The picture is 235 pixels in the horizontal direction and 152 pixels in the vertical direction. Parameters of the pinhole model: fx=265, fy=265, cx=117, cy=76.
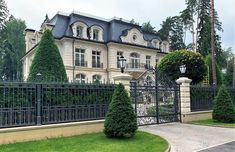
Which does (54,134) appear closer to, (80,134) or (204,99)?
(80,134)

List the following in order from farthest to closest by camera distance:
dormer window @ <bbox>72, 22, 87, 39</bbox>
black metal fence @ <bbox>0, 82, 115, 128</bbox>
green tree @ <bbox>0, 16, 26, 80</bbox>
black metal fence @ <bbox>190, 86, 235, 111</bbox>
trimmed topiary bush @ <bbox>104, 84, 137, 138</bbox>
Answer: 1. green tree @ <bbox>0, 16, 26, 80</bbox>
2. dormer window @ <bbox>72, 22, 87, 39</bbox>
3. black metal fence @ <bbox>190, 86, 235, 111</bbox>
4. trimmed topiary bush @ <bbox>104, 84, 137, 138</bbox>
5. black metal fence @ <bbox>0, 82, 115, 128</bbox>

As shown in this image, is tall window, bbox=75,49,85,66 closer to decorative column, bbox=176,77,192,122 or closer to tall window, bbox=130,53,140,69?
tall window, bbox=130,53,140,69

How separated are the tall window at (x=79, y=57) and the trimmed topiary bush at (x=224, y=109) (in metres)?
17.3

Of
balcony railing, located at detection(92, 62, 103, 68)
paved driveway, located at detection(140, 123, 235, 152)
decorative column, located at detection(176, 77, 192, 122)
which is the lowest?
paved driveway, located at detection(140, 123, 235, 152)

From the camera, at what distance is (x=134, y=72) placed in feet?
100.0

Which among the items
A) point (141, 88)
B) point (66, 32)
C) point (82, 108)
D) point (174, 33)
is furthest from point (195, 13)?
point (82, 108)

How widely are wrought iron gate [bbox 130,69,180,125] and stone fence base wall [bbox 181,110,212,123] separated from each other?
353 millimetres

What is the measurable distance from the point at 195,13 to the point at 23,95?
3706 centimetres

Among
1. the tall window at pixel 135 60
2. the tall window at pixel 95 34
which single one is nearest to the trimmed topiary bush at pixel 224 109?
the tall window at pixel 135 60

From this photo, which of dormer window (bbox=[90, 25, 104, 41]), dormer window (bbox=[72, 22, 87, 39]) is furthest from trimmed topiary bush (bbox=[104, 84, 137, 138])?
dormer window (bbox=[90, 25, 104, 41])

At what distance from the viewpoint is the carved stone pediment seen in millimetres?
30891

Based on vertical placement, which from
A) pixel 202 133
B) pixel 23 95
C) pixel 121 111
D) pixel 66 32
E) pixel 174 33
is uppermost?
pixel 174 33

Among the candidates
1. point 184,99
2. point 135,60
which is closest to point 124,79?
point 184,99

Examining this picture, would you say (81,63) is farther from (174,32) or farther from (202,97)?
(174,32)
